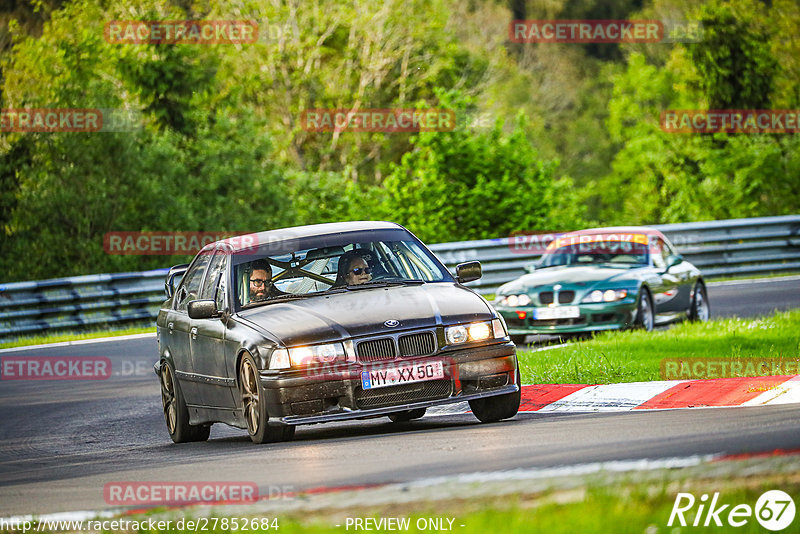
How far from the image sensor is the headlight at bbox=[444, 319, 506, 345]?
948 cm

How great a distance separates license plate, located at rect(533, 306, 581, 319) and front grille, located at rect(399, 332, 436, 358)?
688cm

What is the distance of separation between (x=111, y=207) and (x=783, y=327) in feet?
65.8

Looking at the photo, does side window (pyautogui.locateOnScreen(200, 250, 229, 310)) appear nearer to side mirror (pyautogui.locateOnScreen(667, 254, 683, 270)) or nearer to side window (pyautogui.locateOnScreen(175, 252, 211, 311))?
side window (pyautogui.locateOnScreen(175, 252, 211, 311))

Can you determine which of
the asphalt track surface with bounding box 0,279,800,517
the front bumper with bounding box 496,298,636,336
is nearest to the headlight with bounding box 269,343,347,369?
the asphalt track surface with bounding box 0,279,800,517

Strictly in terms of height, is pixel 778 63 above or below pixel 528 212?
above

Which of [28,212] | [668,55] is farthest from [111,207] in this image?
[668,55]

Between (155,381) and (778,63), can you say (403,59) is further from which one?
(155,381)

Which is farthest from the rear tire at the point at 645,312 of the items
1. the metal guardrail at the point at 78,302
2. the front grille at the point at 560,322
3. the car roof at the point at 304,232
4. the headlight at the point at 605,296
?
the metal guardrail at the point at 78,302

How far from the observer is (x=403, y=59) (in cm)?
4859

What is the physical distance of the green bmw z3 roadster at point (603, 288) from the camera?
16.0 meters

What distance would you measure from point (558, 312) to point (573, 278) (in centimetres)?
49

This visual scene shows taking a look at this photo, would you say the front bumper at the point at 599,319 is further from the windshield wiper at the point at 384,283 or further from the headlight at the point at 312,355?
the headlight at the point at 312,355

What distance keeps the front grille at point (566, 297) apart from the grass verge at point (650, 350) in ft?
1.87

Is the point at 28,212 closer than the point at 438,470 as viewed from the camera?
No
